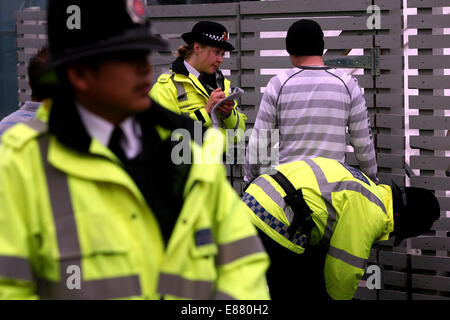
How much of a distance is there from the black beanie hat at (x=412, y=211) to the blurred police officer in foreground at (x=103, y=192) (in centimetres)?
239

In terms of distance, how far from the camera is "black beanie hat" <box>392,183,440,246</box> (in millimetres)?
4348

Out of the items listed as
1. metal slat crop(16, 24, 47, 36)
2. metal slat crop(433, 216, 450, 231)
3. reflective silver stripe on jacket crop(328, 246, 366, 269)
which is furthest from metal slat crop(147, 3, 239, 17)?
reflective silver stripe on jacket crop(328, 246, 366, 269)

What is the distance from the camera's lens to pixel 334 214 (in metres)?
4.17

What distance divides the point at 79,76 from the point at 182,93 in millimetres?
3629

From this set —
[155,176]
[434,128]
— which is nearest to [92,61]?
[155,176]

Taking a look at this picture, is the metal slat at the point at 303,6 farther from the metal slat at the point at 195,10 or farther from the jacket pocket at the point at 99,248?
the jacket pocket at the point at 99,248

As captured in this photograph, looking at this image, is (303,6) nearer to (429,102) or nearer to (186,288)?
(429,102)

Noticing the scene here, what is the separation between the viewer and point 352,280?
13.7 ft

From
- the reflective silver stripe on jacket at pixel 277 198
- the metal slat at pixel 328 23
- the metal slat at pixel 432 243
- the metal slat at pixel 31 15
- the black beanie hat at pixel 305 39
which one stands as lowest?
the metal slat at pixel 432 243

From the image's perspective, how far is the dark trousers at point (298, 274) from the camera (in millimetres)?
4359

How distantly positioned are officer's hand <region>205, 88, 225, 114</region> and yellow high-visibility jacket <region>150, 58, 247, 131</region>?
0.13 feet

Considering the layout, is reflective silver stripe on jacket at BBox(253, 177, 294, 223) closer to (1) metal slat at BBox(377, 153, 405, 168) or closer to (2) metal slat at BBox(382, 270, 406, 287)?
(1) metal slat at BBox(377, 153, 405, 168)

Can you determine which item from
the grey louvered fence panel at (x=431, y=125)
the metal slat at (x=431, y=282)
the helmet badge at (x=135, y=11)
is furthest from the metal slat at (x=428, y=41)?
the helmet badge at (x=135, y=11)

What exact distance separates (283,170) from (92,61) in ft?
8.14
